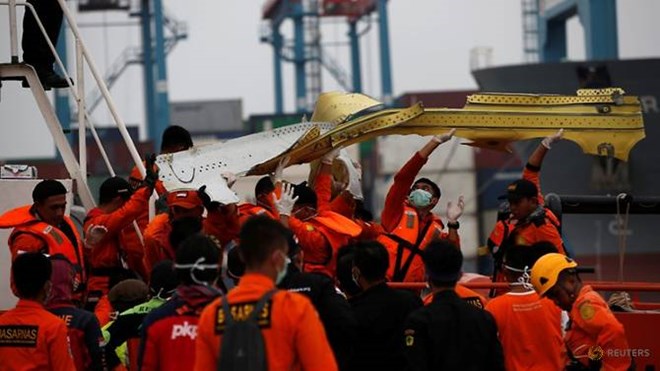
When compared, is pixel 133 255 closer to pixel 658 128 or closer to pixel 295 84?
pixel 658 128

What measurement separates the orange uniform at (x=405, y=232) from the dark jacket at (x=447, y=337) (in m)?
2.85

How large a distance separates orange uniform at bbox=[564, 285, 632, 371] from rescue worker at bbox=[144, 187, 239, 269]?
2346 mm

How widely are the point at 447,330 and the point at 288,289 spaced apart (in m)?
1.01

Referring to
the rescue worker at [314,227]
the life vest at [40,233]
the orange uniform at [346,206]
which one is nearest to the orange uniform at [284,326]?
the life vest at [40,233]

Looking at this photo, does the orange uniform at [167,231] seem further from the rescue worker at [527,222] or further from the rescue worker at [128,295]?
the rescue worker at [527,222]

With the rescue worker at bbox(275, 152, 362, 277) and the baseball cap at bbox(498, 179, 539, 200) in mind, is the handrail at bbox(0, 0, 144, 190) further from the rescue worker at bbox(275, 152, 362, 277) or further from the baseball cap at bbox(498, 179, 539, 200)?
the baseball cap at bbox(498, 179, 539, 200)

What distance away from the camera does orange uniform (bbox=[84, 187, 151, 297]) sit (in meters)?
9.25

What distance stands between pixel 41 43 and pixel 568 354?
4.70 m

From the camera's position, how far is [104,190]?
960 cm

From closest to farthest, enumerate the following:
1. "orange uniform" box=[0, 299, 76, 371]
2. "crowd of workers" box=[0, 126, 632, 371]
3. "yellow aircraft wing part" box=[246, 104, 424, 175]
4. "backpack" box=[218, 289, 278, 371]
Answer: "backpack" box=[218, 289, 278, 371] → "crowd of workers" box=[0, 126, 632, 371] → "orange uniform" box=[0, 299, 76, 371] → "yellow aircraft wing part" box=[246, 104, 424, 175]

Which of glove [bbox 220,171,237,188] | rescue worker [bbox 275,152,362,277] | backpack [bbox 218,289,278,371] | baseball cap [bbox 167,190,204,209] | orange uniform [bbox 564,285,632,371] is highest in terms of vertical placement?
glove [bbox 220,171,237,188]

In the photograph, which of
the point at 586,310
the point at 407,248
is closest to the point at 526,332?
the point at 586,310

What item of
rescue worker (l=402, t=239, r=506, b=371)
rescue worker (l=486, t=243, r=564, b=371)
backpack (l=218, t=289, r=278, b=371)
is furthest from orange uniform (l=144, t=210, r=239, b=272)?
backpack (l=218, t=289, r=278, b=371)

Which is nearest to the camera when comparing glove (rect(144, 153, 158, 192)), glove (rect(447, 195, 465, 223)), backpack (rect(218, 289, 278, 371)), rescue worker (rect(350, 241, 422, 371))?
backpack (rect(218, 289, 278, 371))
